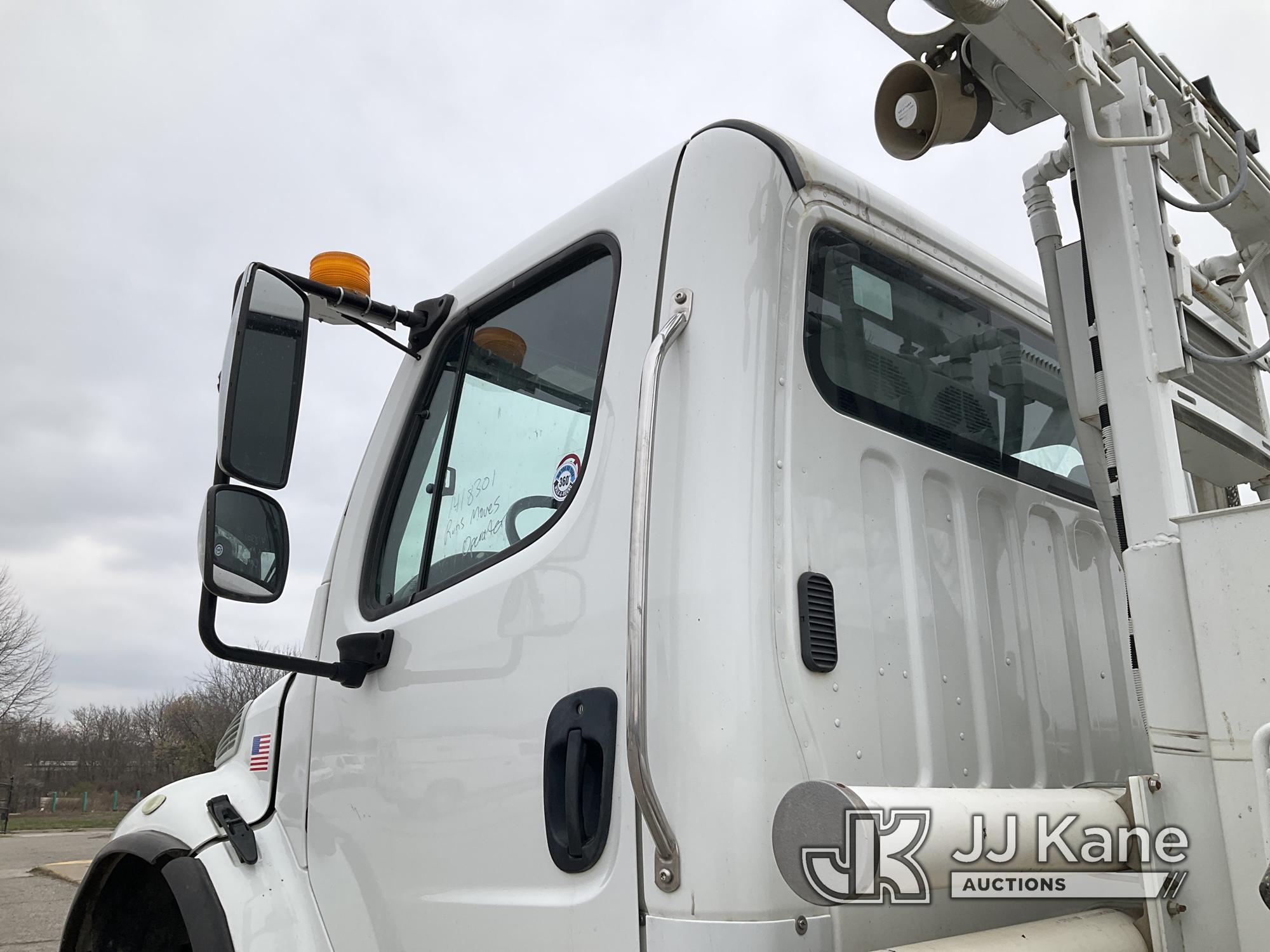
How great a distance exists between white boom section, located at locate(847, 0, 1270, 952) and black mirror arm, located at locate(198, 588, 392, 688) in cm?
123

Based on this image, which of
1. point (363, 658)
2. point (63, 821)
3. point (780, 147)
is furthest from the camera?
point (63, 821)

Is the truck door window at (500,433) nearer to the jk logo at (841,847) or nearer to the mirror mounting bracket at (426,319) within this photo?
the mirror mounting bracket at (426,319)

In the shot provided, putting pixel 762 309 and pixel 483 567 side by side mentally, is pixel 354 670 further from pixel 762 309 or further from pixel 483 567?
pixel 762 309

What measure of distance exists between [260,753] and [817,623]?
1510 millimetres

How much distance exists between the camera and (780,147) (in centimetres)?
184

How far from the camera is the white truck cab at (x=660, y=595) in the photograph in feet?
4.93

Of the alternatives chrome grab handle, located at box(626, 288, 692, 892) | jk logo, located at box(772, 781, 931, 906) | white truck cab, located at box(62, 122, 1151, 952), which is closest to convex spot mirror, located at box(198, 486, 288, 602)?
white truck cab, located at box(62, 122, 1151, 952)

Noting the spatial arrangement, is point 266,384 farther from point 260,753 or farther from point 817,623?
point 817,623

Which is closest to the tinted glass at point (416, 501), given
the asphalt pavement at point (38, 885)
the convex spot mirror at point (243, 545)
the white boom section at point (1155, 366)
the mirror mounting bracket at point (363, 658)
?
the mirror mounting bracket at point (363, 658)

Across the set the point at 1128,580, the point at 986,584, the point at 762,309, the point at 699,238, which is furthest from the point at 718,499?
the point at 986,584

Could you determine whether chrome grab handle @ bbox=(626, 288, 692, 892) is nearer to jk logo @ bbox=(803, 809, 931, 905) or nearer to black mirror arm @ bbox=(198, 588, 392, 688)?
jk logo @ bbox=(803, 809, 931, 905)

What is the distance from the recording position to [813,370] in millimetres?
1819

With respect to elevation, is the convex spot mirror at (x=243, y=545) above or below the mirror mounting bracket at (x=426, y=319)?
below

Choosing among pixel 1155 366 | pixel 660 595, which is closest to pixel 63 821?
pixel 660 595
